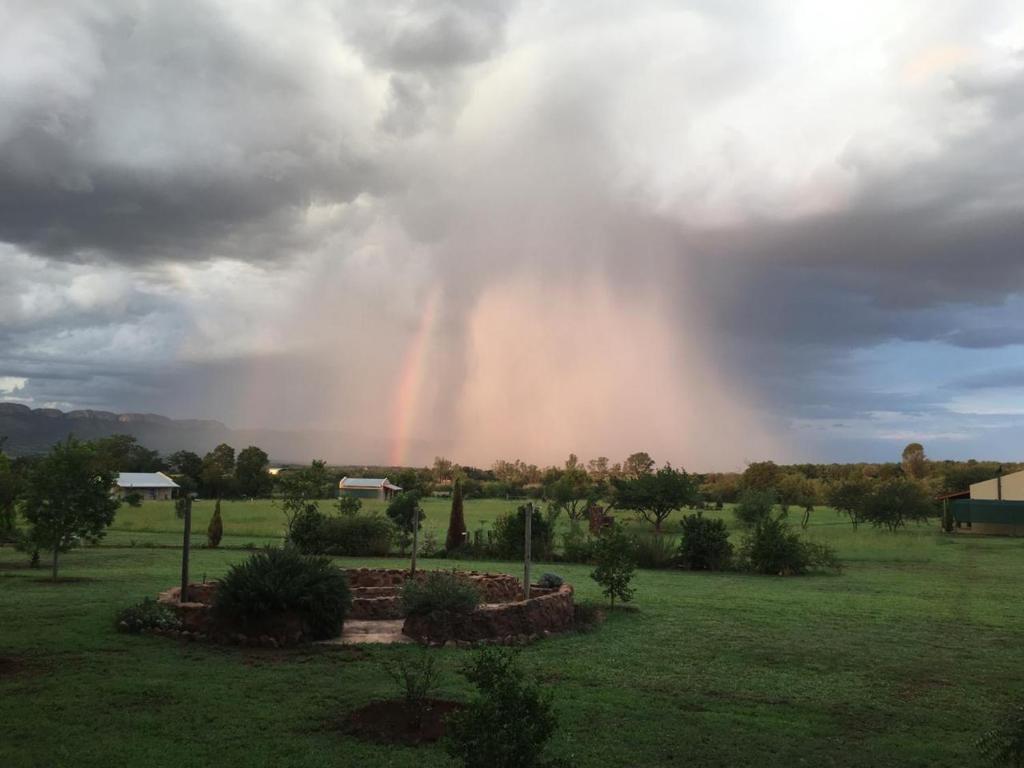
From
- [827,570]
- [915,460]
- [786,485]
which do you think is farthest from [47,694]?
[915,460]

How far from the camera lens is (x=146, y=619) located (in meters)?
12.0

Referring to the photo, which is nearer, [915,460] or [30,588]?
[30,588]

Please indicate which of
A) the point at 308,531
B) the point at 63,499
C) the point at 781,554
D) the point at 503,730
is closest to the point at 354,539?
the point at 308,531

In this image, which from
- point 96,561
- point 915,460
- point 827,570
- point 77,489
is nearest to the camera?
point 77,489

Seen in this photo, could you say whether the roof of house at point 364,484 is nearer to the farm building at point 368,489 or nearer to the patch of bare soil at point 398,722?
the farm building at point 368,489

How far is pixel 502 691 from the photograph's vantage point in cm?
532

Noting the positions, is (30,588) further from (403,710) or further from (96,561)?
(403,710)

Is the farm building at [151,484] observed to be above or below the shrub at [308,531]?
below

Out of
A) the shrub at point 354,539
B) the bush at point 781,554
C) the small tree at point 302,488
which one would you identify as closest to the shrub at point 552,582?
the bush at point 781,554

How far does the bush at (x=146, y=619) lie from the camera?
39.1 ft

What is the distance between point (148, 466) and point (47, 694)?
390ft

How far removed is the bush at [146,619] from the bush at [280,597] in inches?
34.8

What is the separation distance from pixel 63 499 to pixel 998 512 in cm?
4779

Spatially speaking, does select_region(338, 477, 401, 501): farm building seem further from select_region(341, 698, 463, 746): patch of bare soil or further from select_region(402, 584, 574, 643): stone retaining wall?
select_region(341, 698, 463, 746): patch of bare soil
